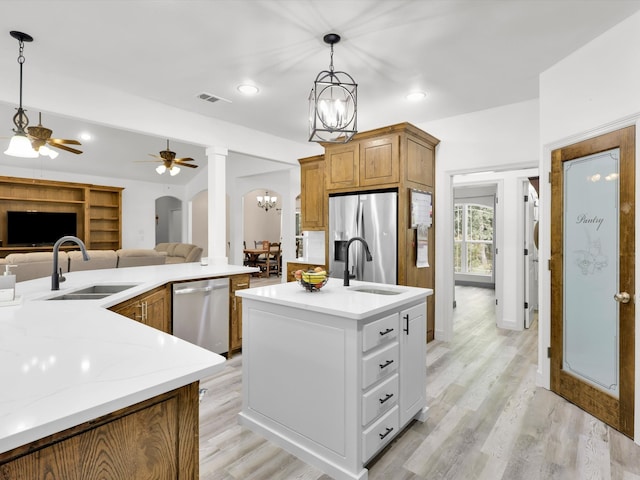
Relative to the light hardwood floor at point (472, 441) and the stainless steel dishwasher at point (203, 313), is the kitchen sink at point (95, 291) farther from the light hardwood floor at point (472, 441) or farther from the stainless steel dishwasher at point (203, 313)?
the light hardwood floor at point (472, 441)

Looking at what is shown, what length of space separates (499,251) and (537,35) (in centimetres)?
302

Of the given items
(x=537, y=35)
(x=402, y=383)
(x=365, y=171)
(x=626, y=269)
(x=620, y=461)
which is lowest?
(x=620, y=461)

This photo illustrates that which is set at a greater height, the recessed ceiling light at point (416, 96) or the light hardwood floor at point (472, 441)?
the recessed ceiling light at point (416, 96)

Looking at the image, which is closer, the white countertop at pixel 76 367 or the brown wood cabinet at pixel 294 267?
the white countertop at pixel 76 367

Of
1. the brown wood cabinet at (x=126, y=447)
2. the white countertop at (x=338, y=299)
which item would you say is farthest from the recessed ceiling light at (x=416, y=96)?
the brown wood cabinet at (x=126, y=447)

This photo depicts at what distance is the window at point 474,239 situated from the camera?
328 inches

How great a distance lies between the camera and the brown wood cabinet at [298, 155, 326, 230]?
4.86 meters

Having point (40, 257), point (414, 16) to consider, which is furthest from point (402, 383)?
point (40, 257)

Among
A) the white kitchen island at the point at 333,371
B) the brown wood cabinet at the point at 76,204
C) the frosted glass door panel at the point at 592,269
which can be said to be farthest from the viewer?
the brown wood cabinet at the point at 76,204

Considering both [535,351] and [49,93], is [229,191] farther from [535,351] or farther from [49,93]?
[535,351]

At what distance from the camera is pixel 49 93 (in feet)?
9.81

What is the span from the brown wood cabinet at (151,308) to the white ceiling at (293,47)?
6.00ft

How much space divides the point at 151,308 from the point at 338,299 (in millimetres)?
1623

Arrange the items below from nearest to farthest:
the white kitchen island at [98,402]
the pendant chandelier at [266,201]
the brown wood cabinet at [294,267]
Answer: the white kitchen island at [98,402]
the brown wood cabinet at [294,267]
the pendant chandelier at [266,201]
